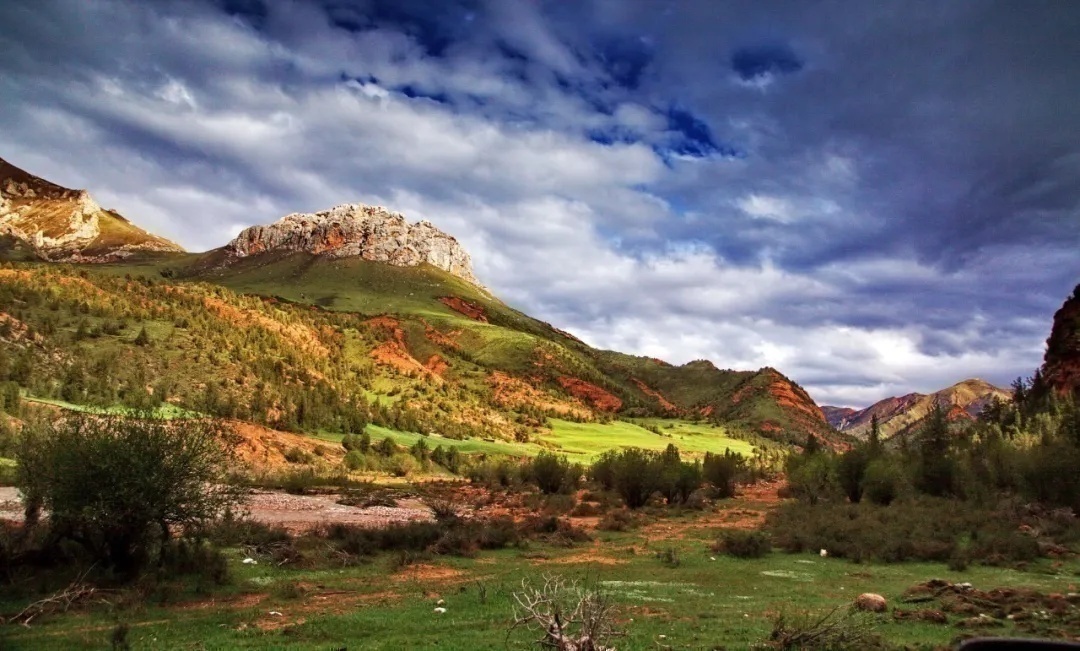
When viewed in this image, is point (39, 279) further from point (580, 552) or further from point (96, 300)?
point (580, 552)

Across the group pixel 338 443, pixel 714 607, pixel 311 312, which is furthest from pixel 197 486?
pixel 311 312

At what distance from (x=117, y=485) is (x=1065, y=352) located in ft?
371

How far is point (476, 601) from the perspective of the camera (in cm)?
1642

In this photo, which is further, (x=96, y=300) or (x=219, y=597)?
(x=96, y=300)

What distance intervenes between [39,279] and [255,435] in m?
41.3

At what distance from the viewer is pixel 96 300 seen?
240ft

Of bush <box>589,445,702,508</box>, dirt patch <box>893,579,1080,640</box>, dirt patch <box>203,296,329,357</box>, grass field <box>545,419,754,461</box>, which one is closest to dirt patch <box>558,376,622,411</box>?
grass field <box>545,419,754,461</box>

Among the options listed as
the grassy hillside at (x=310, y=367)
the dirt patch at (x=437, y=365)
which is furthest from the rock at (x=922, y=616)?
the dirt patch at (x=437, y=365)

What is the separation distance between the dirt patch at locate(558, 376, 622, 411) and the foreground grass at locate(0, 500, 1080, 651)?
13484 centimetres

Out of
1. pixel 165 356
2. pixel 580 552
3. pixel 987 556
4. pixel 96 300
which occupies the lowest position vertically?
pixel 580 552

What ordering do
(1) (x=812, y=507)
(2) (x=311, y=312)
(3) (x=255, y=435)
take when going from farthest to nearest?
(2) (x=311, y=312), (3) (x=255, y=435), (1) (x=812, y=507)

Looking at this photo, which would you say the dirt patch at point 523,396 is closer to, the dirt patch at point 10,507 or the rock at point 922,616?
the dirt patch at point 10,507

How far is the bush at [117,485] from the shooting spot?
54.6 feet

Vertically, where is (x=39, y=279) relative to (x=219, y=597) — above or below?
above
